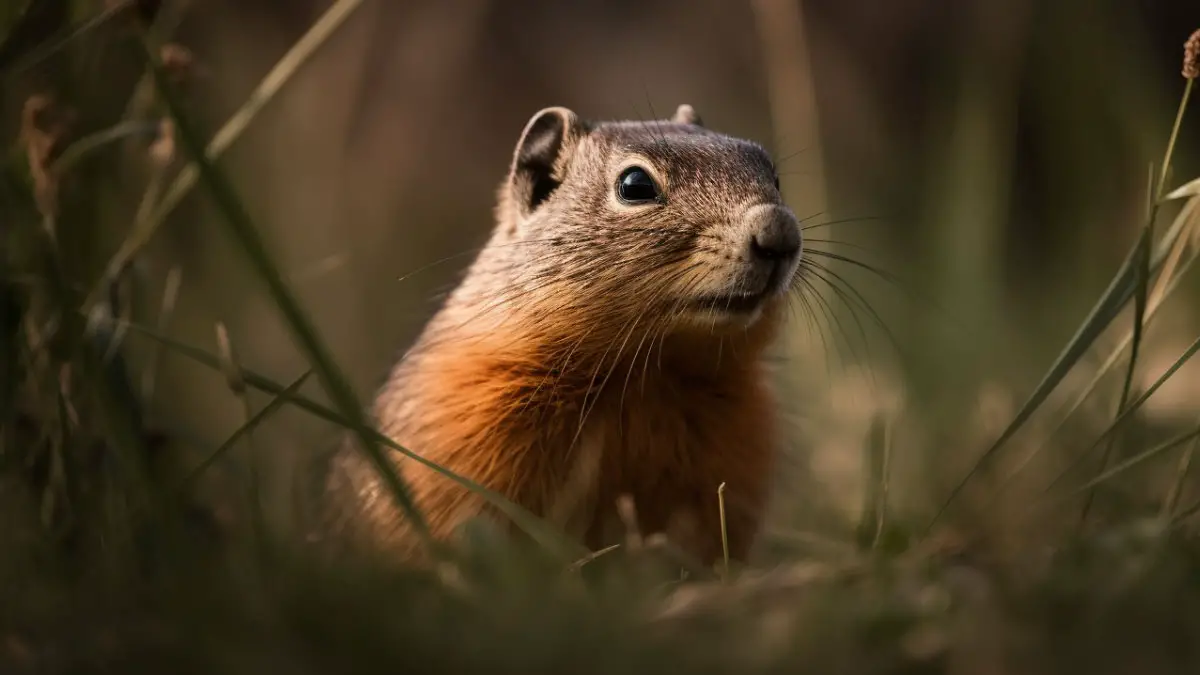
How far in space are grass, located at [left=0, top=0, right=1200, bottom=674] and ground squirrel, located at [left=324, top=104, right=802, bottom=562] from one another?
32 cm

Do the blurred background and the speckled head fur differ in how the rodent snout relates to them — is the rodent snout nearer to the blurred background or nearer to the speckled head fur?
the speckled head fur

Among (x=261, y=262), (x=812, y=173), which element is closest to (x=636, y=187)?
(x=261, y=262)

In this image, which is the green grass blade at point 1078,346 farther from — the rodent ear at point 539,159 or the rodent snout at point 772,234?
the rodent ear at point 539,159

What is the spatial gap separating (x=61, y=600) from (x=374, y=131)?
6.84 m

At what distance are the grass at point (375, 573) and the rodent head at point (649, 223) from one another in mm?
526

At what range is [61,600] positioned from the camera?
5.49 ft

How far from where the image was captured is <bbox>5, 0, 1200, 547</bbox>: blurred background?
411 cm

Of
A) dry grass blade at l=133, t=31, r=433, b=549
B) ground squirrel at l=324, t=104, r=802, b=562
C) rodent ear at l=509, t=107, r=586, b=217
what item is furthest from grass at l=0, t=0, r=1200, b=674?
rodent ear at l=509, t=107, r=586, b=217

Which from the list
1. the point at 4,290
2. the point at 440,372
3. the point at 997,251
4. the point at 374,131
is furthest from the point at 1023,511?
the point at 374,131

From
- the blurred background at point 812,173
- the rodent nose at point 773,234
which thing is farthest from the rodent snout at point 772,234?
the blurred background at point 812,173

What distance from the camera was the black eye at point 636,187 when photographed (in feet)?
9.37

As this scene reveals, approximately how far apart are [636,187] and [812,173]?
1.80m

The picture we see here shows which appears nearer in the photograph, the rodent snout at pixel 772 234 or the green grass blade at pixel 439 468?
the green grass blade at pixel 439 468

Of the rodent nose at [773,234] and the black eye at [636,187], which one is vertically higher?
the black eye at [636,187]
